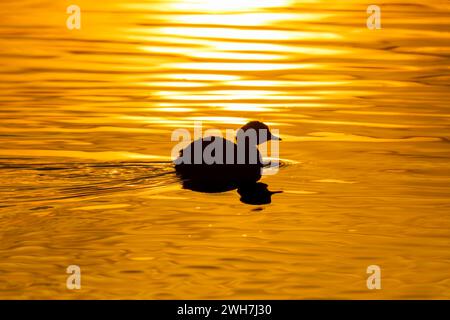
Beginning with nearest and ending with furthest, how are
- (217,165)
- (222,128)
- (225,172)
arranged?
(217,165) < (225,172) < (222,128)

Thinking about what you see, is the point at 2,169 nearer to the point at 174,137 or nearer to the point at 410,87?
the point at 174,137

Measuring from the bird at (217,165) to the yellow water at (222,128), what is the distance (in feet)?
0.74

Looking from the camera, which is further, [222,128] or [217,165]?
[222,128]

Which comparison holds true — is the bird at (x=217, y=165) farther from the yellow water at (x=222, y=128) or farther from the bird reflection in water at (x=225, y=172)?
the yellow water at (x=222, y=128)

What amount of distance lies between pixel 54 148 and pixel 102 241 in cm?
416

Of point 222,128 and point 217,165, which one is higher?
point 222,128

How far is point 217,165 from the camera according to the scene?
13.6 metres

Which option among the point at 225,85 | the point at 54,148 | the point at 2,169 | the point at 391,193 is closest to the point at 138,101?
the point at 225,85

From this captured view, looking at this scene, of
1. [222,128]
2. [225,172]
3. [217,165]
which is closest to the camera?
[217,165]

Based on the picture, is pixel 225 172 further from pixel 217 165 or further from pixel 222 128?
pixel 222 128

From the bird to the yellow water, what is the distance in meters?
0.23

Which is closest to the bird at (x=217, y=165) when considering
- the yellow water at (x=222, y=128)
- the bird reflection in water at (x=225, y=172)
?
the bird reflection in water at (x=225, y=172)

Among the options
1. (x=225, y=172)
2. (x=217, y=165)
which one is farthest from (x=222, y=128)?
(x=217, y=165)

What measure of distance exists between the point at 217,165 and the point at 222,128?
99.8 inches
